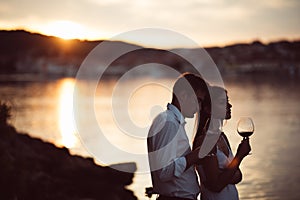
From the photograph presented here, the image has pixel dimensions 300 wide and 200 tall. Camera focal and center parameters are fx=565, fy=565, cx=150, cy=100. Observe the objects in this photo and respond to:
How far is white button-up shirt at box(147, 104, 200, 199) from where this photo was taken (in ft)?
11.1

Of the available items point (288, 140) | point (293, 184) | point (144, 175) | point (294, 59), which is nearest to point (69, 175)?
point (144, 175)

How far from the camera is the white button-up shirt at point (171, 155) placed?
3383 mm

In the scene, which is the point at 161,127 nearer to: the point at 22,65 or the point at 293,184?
the point at 293,184

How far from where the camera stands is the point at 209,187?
356cm

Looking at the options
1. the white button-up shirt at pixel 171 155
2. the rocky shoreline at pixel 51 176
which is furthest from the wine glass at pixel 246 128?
the rocky shoreline at pixel 51 176

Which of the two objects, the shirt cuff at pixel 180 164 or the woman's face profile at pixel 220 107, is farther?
the woman's face profile at pixel 220 107

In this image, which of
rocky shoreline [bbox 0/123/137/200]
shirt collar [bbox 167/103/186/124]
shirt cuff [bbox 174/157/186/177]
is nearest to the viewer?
shirt cuff [bbox 174/157/186/177]

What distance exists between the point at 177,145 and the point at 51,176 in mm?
7441

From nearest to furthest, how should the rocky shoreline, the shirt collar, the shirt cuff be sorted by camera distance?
the shirt cuff < the shirt collar < the rocky shoreline

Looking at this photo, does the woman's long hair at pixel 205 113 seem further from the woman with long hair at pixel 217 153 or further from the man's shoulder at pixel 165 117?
the man's shoulder at pixel 165 117

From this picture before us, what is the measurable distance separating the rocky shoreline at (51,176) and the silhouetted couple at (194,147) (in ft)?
15.1

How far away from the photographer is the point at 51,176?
34.5 ft

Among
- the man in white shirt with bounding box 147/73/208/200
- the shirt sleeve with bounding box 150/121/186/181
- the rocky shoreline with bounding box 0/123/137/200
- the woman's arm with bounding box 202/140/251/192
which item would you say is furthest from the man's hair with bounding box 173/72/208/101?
the rocky shoreline with bounding box 0/123/137/200

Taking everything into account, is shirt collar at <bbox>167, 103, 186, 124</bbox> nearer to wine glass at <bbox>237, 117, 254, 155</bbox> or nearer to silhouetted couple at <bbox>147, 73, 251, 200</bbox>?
silhouetted couple at <bbox>147, 73, 251, 200</bbox>
